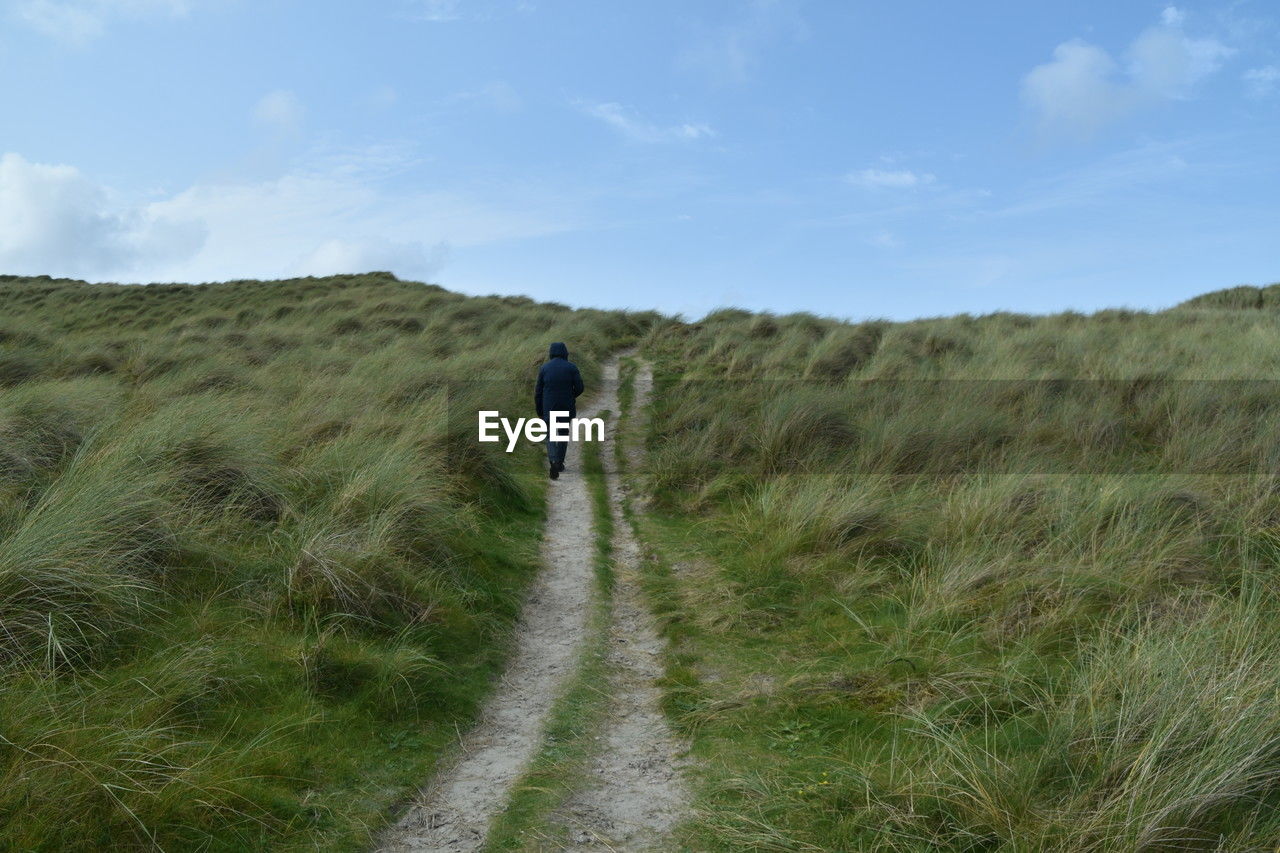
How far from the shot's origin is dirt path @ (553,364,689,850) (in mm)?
3863

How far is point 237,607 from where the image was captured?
202 inches

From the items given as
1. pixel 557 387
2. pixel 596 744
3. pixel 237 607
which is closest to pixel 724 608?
pixel 596 744

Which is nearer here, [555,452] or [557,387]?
[555,452]

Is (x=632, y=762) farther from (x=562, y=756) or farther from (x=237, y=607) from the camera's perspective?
(x=237, y=607)

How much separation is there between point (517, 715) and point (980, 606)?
11.3 ft

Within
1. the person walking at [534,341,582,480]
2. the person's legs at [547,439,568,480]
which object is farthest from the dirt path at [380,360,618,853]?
the person walking at [534,341,582,480]

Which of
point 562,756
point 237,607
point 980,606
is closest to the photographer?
point 562,756

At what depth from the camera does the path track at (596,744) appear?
385 cm

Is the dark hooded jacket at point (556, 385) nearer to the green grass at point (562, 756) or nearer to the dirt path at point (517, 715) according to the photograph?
the dirt path at point (517, 715)

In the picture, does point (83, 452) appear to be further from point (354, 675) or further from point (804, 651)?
point (804, 651)

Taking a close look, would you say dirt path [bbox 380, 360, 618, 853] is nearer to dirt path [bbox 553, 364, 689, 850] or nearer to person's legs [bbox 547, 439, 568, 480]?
dirt path [bbox 553, 364, 689, 850]

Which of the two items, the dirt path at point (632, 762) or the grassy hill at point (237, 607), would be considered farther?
the dirt path at point (632, 762)

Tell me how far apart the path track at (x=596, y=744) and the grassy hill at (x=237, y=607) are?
0.21m

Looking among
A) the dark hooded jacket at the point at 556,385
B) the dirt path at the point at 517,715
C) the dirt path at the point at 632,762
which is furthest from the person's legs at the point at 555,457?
the dirt path at the point at 632,762
